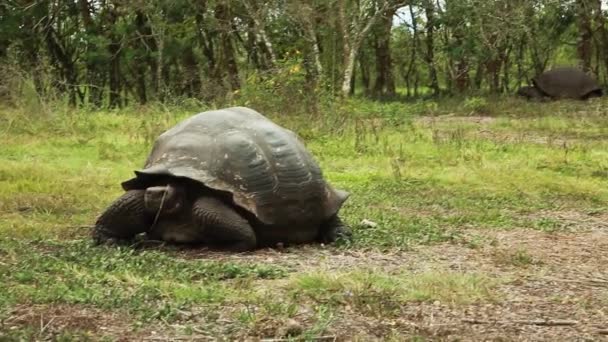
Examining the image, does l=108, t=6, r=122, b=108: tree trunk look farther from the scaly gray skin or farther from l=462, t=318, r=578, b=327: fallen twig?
l=462, t=318, r=578, b=327: fallen twig

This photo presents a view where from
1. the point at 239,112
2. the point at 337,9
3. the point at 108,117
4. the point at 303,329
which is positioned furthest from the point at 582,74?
the point at 303,329

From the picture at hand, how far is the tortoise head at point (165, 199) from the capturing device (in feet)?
18.4

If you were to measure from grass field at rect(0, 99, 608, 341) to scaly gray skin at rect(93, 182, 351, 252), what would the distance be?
14 centimetres

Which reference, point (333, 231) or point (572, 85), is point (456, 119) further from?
point (333, 231)

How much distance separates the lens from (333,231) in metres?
6.13

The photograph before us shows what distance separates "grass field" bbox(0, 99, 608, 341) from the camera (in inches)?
153

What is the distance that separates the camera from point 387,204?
7.91 metres

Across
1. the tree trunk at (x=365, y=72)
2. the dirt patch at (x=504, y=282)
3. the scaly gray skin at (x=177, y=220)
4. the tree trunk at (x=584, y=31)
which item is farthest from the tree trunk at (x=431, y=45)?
the scaly gray skin at (x=177, y=220)

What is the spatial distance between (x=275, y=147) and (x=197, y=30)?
1727 cm

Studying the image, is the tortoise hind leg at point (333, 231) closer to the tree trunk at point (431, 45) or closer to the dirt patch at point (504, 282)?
the dirt patch at point (504, 282)

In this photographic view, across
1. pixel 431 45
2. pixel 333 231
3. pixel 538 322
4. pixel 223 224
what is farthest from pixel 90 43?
pixel 538 322

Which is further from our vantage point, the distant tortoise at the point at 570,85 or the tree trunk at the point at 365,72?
the tree trunk at the point at 365,72

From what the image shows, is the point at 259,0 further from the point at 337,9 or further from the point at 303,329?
the point at 303,329

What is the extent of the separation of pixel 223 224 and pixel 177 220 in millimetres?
349
